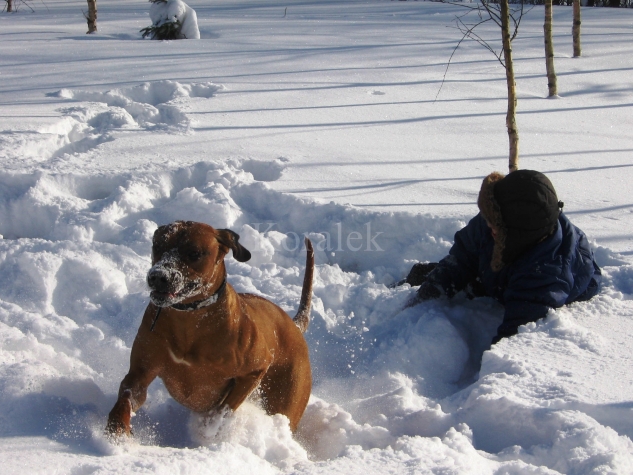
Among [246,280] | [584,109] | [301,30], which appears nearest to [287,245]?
[246,280]

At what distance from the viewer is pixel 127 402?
92.5 inches

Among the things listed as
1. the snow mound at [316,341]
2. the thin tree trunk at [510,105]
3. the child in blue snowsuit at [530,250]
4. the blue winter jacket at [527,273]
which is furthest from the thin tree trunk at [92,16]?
the child in blue snowsuit at [530,250]

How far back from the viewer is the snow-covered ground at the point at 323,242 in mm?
2500

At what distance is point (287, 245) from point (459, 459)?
2499 millimetres

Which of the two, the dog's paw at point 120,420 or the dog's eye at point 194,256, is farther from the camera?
the dog's paw at point 120,420

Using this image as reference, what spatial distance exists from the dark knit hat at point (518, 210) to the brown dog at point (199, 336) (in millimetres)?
1531

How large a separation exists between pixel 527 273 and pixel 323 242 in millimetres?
1633

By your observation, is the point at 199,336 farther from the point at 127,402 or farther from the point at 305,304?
the point at 305,304

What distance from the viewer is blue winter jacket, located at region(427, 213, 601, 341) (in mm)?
3498

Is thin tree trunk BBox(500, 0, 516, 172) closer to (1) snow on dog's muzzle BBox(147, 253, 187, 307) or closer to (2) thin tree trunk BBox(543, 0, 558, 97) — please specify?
(2) thin tree trunk BBox(543, 0, 558, 97)

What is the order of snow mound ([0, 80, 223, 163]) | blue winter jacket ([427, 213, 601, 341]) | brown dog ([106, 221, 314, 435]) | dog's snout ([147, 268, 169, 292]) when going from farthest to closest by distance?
1. snow mound ([0, 80, 223, 163])
2. blue winter jacket ([427, 213, 601, 341])
3. brown dog ([106, 221, 314, 435])
4. dog's snout ([147, 268, 169, 292])

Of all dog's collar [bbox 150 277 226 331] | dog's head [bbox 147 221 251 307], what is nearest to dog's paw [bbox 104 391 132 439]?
dog's collar [bbox 150 277 226 331]

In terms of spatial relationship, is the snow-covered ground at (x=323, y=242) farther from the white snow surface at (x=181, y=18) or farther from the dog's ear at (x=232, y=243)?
the white snow surface at (x=181, y=18)

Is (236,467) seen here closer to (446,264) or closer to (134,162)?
(446,264)
